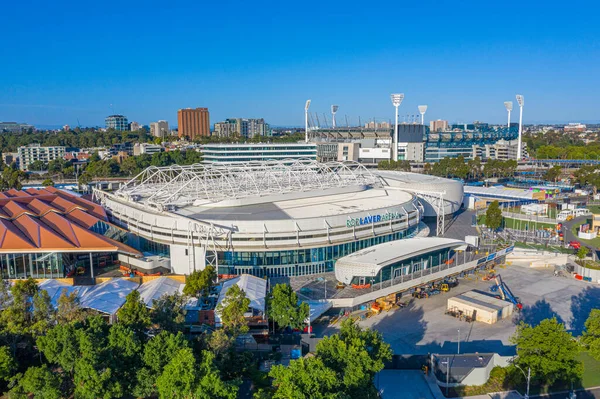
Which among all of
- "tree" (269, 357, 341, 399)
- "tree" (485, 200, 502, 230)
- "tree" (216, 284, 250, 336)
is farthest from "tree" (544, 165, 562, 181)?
"tree" (269, 357, 341, 399)

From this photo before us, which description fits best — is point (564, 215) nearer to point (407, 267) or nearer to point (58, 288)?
point (407, 267)

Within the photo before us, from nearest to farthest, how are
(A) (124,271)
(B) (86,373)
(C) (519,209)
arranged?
1. (B) (86,373)
2. (A) (124,271)
3. (C) (519,209)

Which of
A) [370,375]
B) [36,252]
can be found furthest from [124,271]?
[370,375]

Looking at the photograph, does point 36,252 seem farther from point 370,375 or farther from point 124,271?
point 370,375

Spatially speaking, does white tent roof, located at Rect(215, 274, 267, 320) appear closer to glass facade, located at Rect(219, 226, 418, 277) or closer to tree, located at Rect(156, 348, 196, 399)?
glass facade, located at Rect(219, 226, 418, 277)

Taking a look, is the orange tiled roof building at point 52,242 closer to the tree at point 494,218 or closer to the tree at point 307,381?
the tree at point 307,381

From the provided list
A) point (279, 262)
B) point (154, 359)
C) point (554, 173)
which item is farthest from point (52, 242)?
point (554, 173)
